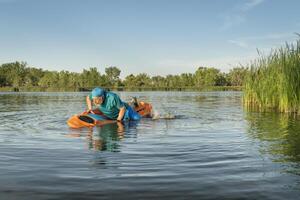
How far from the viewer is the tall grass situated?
17.9 meters

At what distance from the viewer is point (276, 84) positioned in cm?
2055

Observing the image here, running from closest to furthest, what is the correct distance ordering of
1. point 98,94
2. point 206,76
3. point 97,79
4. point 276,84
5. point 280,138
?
point 280,138 < point 98,94 < point 276,84 < point 206,76 < point 97,79

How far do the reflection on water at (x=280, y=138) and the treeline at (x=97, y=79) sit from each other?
118778mm

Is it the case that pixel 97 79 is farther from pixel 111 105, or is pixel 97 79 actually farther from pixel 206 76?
pixel 111 105

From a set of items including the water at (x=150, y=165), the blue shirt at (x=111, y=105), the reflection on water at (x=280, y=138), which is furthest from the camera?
the blue shirt at (x=111, y=105)

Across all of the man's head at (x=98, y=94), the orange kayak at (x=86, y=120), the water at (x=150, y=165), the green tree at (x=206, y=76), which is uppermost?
the green tree at (x=206, y=76)

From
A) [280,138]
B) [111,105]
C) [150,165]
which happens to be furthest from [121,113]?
[150,165]

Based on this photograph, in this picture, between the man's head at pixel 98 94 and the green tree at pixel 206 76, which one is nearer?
the man's head at pixel 98 94

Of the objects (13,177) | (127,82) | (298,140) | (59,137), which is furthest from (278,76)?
(127,82)

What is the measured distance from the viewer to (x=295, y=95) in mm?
17984

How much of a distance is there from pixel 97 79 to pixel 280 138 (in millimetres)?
148917

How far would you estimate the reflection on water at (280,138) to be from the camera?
8.26 metres

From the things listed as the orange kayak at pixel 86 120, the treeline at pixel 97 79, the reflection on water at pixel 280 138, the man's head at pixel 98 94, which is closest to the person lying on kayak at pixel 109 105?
the man's head at pixel 98 94

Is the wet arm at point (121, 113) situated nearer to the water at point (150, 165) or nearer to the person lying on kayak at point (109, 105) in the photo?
the person lying on kayak at point (109, 105)
